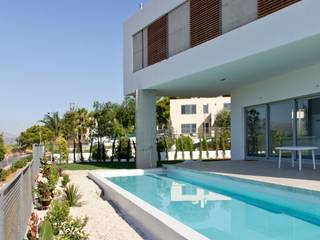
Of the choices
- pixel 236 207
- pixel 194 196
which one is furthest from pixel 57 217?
pixel 194 196

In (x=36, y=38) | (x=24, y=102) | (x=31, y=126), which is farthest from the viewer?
(x=31, y=126)

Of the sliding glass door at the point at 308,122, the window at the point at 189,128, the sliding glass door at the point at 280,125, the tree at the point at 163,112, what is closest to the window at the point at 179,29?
the sliding glass door at the point at 280,125

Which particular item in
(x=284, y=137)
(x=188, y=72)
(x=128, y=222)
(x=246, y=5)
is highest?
(x=246, y=5)

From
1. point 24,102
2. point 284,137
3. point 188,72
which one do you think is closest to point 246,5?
point 188,72

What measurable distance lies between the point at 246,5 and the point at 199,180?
613 cm

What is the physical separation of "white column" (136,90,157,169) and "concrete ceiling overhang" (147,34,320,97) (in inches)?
39.4

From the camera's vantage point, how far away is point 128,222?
27.2 feet

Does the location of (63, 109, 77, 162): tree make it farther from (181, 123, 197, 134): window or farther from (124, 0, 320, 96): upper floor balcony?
(124, 0, 320, 96): upper floor balcony

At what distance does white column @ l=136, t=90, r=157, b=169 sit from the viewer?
1964 centimetres

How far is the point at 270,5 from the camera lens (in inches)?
438

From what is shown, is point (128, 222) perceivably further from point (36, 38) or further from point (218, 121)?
point (218, 121)

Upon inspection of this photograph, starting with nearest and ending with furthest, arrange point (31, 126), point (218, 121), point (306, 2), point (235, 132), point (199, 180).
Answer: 1. point (306, 2)
2. point (199, 180)
3. point (235, 132)
4. point (218, 121)
5. point (31, 126)

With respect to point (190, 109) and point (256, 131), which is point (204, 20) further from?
point (190, 109)

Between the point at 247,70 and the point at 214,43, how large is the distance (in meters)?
1.79
